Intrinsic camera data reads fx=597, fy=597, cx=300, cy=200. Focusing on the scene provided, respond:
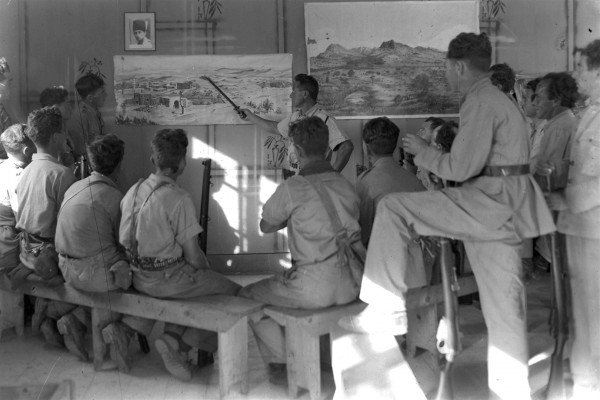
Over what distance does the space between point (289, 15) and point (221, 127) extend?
4.24ft

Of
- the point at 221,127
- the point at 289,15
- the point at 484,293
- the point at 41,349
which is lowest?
the point at 41,349

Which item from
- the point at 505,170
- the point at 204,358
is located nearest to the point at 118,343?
the point at 204,358

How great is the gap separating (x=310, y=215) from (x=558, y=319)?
4.61 feet

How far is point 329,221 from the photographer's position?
322 cm

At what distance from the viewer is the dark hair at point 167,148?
345 centimetres

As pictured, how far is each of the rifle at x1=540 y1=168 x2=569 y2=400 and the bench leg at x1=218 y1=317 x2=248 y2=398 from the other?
160 centimetres

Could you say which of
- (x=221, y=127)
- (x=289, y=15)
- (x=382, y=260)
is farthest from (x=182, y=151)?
(x=289, y=15)

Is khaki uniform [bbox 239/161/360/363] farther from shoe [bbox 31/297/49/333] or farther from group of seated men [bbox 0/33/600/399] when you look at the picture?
shoe [bbox 31/297/49/333]

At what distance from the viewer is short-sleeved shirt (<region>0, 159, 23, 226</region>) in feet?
13.4

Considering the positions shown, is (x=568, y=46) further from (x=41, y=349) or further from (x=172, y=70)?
(x=41, y=349)

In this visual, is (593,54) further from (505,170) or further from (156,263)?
(156,263)

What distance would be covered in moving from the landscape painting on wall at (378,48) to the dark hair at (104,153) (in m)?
2.76

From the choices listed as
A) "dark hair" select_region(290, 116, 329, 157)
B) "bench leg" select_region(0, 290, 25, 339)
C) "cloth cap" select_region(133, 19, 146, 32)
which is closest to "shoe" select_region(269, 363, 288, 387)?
"dark hair" select_region(290, 116, 329, 157)

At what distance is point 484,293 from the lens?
2.95 metres
